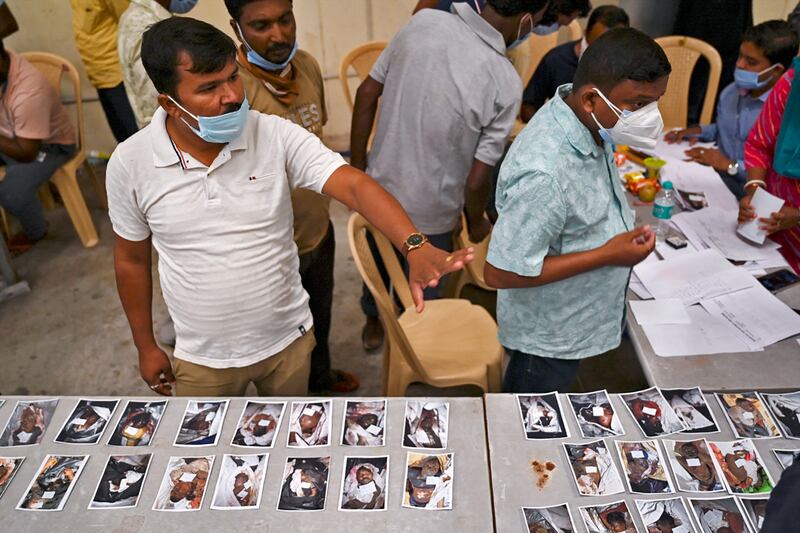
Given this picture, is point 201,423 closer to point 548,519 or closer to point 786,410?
point 548,519

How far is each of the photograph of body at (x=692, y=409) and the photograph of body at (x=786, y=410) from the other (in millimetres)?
145

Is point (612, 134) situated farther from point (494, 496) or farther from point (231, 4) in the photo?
point (231, 4)

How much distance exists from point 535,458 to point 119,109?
10.9ft

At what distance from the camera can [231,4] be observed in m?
1.63

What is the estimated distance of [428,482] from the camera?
1194mm

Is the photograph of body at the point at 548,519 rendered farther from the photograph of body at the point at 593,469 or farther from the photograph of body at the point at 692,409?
the photograph of body at the point at 692,409

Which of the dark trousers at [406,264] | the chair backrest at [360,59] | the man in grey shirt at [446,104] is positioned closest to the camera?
the man in grey shirt at [446,104]

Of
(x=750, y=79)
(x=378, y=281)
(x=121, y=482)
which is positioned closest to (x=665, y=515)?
(x=378, y=281)

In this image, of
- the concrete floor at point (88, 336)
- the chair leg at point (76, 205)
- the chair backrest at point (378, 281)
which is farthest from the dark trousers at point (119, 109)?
the chair backrest at point (378, 281)

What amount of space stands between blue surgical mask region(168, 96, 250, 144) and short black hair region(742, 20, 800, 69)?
7.07ft

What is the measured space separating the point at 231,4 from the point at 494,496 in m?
1.46

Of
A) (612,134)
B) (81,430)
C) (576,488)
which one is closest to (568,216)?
(612,134)

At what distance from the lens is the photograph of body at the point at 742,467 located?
1.16 meters

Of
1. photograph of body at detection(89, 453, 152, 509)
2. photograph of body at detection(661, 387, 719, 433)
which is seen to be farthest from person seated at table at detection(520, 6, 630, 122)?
photograph of body at detection(89, 453, 152, 509)
